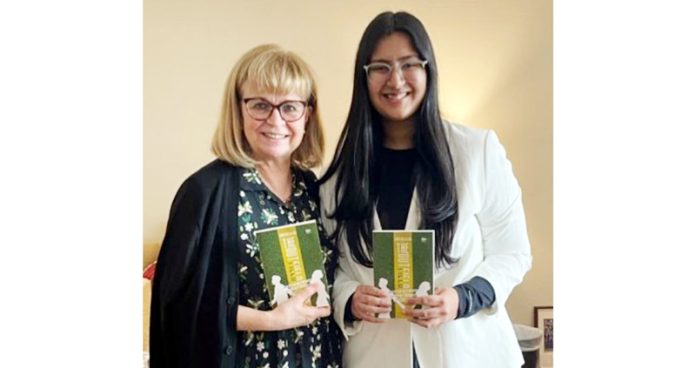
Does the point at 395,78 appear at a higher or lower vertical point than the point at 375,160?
higher

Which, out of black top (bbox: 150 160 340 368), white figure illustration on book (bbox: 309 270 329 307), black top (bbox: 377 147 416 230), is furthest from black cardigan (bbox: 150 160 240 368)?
black top (bbox: 377 147 416 230)

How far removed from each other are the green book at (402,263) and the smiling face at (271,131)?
177 mm

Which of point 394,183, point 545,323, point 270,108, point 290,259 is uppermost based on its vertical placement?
point 270,108

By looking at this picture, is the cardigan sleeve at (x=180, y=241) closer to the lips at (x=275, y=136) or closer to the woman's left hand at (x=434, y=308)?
the lips at (x=275, y=136)

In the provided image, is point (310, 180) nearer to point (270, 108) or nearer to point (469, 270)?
point (270, 108)

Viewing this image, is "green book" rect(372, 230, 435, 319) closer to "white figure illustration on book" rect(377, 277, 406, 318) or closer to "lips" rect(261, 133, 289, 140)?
"white figure illustration on book" rect(377, 277, 406, 318)

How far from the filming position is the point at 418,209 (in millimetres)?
958

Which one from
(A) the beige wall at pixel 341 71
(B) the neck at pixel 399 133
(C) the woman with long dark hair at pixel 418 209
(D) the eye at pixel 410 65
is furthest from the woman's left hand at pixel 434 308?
(D) the eye at pixel 410 65

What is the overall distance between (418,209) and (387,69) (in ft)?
0.67

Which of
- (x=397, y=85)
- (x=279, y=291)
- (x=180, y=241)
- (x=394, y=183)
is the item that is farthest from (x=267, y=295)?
(x=397, y=85)

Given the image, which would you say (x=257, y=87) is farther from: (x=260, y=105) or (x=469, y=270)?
(x=469, y=270)
